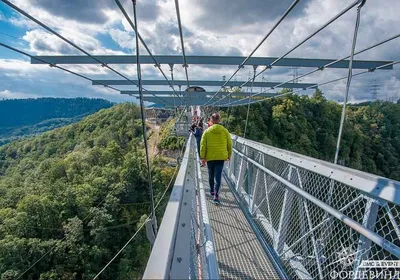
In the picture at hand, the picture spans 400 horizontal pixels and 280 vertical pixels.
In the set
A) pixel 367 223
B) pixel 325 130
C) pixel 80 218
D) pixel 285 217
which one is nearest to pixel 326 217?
pixel 367 223

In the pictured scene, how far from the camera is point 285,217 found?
9.65ft

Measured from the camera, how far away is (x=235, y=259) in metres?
2.92

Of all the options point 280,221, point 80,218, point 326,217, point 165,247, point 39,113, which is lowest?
point 80,218

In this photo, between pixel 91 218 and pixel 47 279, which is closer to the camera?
pixel 47 279

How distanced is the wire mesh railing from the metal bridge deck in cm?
19

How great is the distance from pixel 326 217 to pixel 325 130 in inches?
2245

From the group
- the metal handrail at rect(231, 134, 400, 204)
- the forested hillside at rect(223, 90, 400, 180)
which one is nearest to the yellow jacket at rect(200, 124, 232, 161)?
the metal handrail at rect(231, 134, 400, 204)

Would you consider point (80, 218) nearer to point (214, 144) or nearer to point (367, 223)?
point (214, 144)

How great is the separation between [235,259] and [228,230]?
0.77 meters

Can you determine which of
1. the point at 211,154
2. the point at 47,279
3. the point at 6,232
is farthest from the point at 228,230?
the point at 6,232

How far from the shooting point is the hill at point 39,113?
173375mm

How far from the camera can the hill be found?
173375 millimetres

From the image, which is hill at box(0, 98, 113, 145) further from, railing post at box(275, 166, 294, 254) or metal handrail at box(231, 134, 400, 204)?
metal handrail at box(231, 134, 400, 204)

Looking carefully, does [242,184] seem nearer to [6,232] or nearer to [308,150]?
[6,232]
